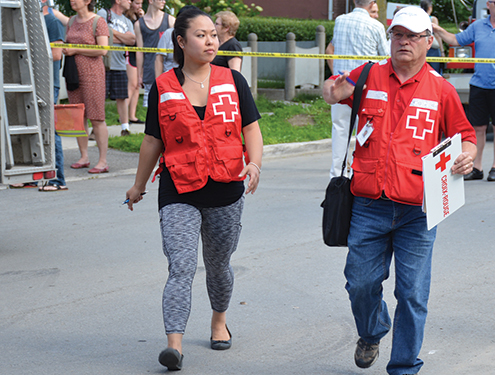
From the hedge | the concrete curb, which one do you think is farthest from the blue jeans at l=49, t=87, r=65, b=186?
the hedge

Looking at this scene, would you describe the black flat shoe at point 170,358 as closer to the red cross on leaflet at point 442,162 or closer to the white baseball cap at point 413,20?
the red cross on leaflet at point 442,162

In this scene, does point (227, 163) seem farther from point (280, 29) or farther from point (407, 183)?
point (280, 29)

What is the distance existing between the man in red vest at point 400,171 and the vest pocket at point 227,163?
0.61 m

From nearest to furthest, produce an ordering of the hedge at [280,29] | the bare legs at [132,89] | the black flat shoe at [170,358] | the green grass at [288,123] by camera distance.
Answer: the black flat shoe at [170,358], the green grass at [288,123], the bare legs at [132,89], the hedge at [280,29]

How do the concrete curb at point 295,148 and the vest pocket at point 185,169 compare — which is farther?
the concrete curb at point 295,148

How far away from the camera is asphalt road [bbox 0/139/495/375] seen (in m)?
3.97

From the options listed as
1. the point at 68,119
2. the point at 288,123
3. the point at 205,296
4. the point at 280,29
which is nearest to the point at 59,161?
the point at 68,119

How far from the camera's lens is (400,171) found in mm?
3445

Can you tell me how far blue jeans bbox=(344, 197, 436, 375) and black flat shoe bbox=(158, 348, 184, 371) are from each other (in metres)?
0.90

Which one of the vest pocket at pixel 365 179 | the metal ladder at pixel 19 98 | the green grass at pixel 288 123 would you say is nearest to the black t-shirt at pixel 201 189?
the vest pocket at pixel 365 179

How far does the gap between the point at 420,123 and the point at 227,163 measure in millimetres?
975

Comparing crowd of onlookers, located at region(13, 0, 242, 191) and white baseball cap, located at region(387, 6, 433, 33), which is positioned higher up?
white baseball cap, located at region(387, 6, 433, 33)

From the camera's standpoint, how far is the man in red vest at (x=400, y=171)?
11.3 ft

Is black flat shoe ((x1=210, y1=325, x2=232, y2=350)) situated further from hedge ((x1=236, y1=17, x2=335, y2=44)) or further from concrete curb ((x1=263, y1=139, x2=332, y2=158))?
hedge ((x1=236, y1=17, x2=335, y2=44))
